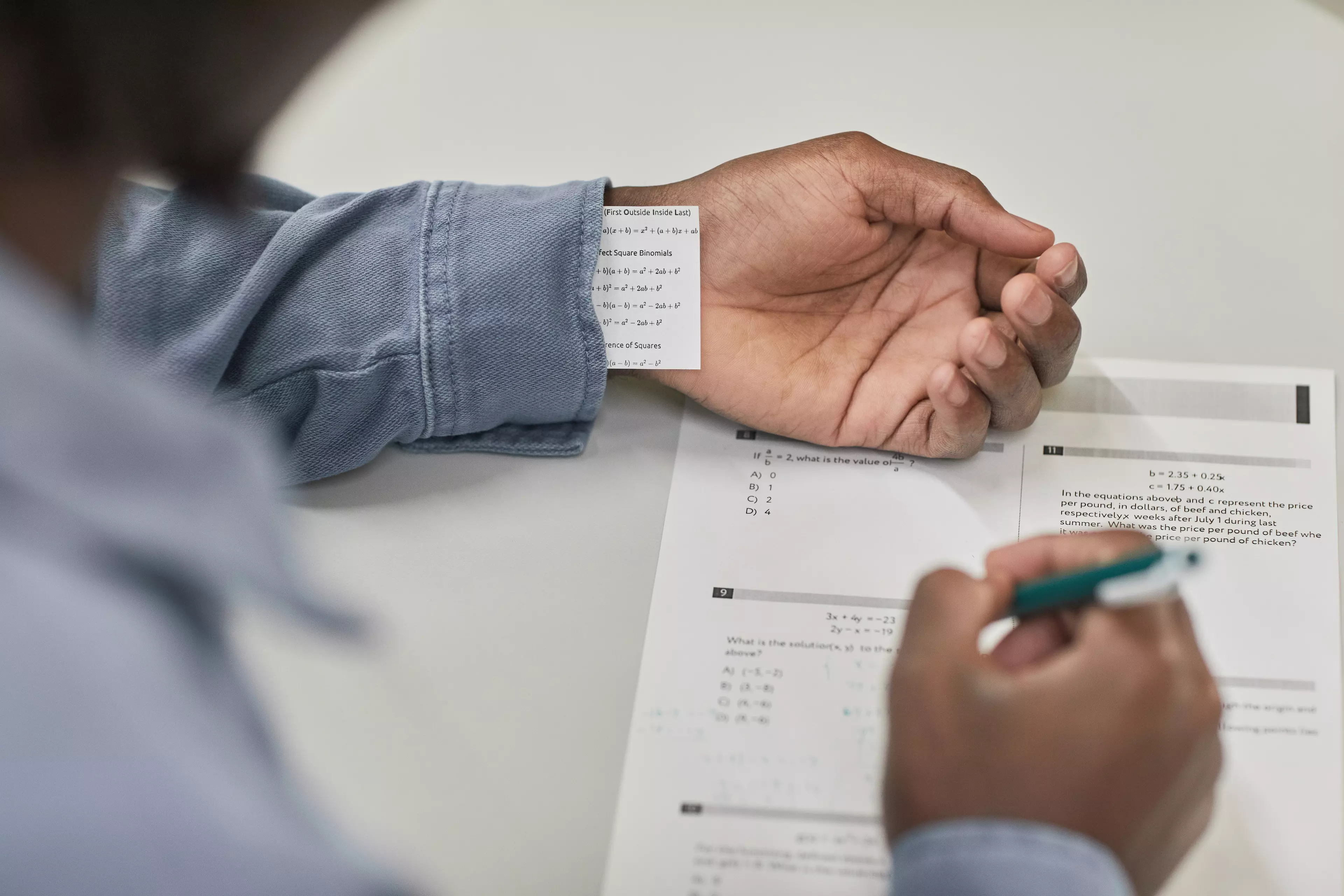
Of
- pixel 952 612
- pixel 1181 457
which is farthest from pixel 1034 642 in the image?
pixel 1181 457

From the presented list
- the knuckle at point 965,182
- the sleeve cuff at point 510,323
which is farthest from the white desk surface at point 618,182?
the knuckle at point 965,182

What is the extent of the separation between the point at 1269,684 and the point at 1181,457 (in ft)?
0.52

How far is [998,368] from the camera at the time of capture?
709 millimetres

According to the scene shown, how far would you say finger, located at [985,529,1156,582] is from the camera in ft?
1.77

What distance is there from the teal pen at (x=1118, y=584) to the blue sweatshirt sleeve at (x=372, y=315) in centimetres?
35

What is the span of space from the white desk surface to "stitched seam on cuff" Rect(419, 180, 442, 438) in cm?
4

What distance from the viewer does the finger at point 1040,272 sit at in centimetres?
72

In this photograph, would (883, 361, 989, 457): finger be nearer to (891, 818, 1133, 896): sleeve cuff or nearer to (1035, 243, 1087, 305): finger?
(1035, 243, 1087, 305): finger

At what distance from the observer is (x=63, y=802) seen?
0.30 meters

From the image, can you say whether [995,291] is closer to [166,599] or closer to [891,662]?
[891,662]

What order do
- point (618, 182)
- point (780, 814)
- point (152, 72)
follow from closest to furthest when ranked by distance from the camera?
1. point (152, 72)
2. point (780, 814)
3. point (618, 182)

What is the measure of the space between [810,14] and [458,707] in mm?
713

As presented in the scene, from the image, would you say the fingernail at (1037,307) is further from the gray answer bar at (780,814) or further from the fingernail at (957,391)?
the gray answer bar at (780,814)

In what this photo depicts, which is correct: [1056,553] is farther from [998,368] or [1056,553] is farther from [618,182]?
[618,182]
